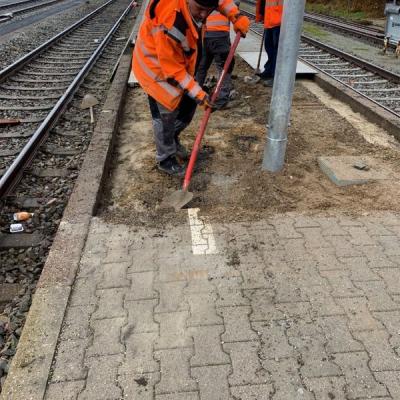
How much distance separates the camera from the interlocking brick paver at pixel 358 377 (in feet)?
6.89

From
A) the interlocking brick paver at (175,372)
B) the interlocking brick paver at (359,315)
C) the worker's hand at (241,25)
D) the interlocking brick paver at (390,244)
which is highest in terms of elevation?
the worker's hand at (241,25)

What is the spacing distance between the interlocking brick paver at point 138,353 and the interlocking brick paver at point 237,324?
1.36ft

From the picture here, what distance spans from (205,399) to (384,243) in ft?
6.22

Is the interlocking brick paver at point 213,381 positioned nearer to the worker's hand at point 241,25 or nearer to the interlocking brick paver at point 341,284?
the interlocking brick paver at point 341,284

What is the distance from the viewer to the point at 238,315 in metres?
2.54

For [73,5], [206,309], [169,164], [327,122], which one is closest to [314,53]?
[327,122]

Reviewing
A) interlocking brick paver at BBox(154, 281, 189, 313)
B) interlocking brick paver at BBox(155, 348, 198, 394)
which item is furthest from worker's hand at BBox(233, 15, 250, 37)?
interlocking brick paver at BBox(155, 348, 198, 394)

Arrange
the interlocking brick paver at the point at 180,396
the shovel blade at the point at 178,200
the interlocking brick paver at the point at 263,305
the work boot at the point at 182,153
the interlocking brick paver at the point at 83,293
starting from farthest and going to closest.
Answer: the work boot at the point at 182,153
the shovel blade at the point at 178,200
the interlocking brick paver at the point at 83,293
the interlocking brick paver at the point at 263,305
the interlocking brick paver at the point at 180,396

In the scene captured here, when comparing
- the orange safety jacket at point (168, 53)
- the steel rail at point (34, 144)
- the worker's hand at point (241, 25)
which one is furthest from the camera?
the worker's hand at point (241, 25)

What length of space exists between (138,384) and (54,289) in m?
0.91

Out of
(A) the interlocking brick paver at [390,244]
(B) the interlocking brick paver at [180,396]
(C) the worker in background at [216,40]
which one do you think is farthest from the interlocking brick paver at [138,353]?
(C) the worker in background at [216,40]

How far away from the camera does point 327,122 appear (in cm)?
554

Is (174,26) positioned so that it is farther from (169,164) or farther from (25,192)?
(25,192)

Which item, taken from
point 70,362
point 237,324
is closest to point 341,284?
point 237,324
